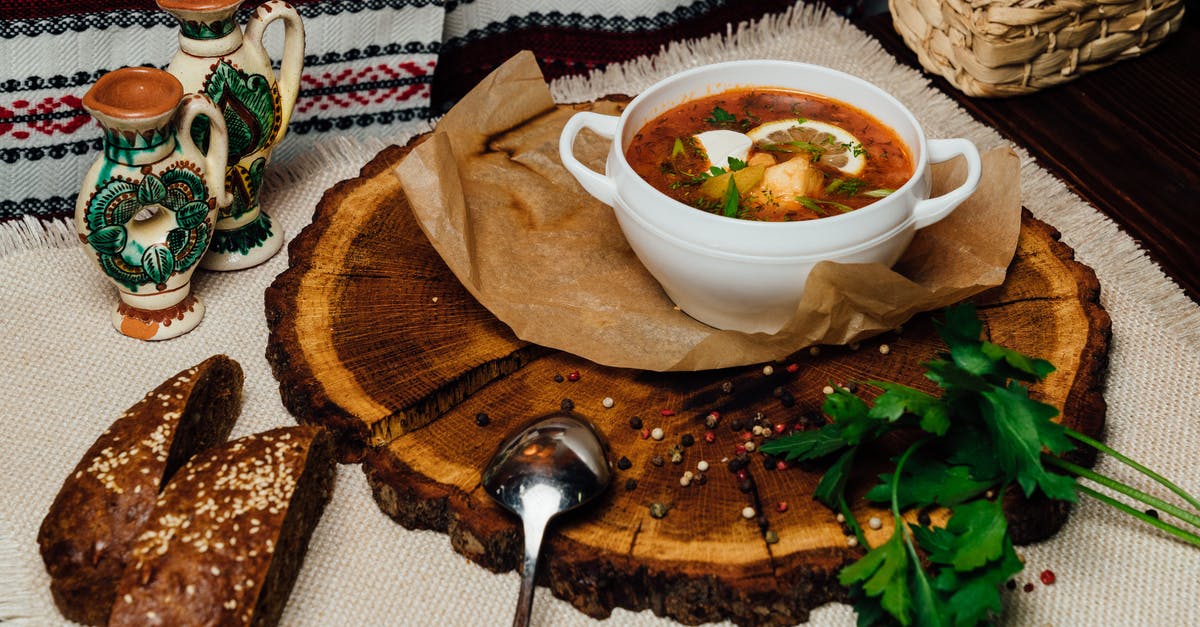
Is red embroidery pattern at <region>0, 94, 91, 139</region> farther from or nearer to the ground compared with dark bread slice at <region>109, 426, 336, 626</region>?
nearer to the ground

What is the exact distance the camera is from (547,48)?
3.57 metres

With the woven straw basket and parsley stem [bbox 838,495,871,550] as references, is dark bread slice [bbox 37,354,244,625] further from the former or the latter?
the woven straw basket

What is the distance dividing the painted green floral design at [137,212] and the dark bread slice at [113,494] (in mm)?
318

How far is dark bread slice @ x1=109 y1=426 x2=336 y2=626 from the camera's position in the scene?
5.92 ft

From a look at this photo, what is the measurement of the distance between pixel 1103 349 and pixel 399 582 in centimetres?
140

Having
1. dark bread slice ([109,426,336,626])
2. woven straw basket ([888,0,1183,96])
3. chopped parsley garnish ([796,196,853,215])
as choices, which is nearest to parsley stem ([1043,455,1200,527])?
chopped parsley garnish ([796,196,853,215])

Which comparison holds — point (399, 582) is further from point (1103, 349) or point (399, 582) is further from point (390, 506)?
point (1103, 349)

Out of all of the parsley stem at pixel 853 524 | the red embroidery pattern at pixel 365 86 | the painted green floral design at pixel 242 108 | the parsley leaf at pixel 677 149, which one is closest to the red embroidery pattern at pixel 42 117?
the red embroidery pattern at pixel 365 86

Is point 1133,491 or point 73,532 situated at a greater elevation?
point 1133,491

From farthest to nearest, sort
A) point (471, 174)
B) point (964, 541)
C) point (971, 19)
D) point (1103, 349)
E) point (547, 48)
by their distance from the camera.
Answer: point (547, 48)
point (971, 19)
point (471, 174)
point (1103, 349)
point (964, 541)

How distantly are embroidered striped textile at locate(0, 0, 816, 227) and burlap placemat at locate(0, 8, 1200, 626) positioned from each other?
304 millimetres

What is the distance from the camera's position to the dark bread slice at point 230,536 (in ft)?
5.92

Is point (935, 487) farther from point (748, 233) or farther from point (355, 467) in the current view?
point (355, 467)

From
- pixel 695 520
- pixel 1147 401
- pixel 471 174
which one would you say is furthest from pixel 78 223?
pixel 1147 401
